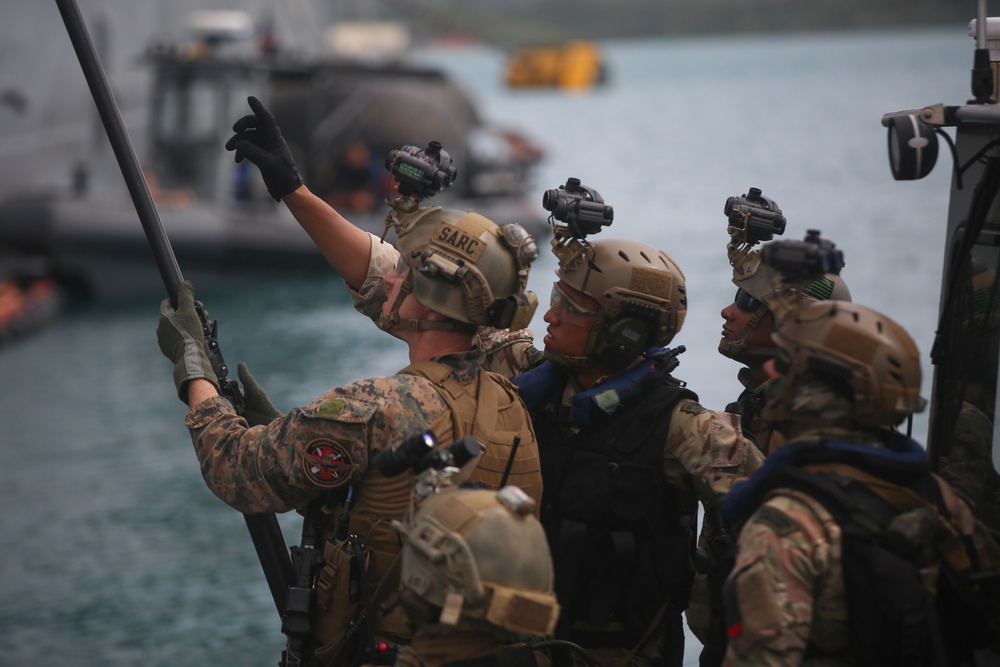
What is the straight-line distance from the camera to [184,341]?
147 inches

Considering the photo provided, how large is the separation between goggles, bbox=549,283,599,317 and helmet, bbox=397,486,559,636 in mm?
1096

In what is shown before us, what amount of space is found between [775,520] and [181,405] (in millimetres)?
11576

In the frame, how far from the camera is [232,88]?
19547 millimetres

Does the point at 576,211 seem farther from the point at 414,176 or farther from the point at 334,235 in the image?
the point at 334,235

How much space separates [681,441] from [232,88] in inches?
670

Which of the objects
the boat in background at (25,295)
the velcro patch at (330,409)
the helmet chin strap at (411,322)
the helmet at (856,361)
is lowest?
the boat in background at (25,295)

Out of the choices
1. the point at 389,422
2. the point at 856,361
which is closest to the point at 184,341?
the point at 389,422

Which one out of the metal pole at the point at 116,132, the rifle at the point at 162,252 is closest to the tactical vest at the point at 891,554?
the rifle at the point at 162,252

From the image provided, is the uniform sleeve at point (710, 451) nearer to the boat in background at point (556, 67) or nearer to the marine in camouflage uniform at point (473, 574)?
the marine in camouflage uniform at point (473, 574)

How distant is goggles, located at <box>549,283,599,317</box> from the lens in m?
3.87

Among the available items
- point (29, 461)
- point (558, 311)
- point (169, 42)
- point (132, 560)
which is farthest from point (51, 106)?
point (558, 311)

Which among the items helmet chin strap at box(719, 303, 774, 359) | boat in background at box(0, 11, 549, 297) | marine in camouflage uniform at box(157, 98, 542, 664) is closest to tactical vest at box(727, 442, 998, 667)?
marine in camouflage uniform at box(157, 98, 542, 664)

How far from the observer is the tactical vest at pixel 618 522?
3705mm

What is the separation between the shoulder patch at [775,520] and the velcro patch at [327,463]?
3.50ft
